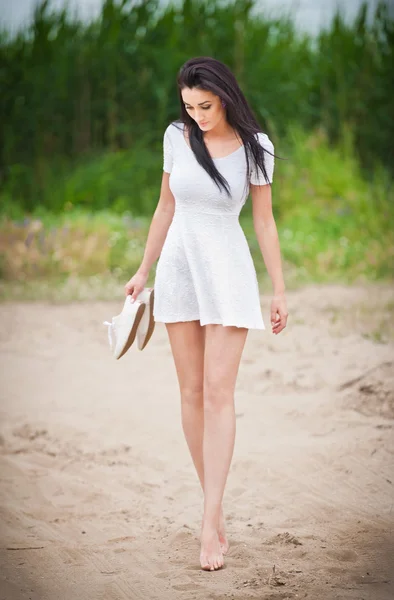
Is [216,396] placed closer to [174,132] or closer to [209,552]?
[209,552]

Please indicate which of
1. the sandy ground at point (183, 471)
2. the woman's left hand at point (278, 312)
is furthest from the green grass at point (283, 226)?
the woman's left hand at point (278, 312)

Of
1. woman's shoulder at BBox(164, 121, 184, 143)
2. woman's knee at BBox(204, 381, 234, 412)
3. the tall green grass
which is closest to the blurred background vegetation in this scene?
the tall green grass

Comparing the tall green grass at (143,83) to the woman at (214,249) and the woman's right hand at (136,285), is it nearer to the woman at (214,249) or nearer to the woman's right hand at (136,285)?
the woman's right hand at (136,285)

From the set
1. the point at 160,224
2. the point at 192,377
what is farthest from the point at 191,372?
the point at 160,224

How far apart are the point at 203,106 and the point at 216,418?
3.69 ft

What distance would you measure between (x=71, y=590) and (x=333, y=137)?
30.7ft

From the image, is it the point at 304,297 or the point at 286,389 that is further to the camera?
the point at 304,297

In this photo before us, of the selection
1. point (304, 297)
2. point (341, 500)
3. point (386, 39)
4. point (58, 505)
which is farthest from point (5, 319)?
point (386, 39)

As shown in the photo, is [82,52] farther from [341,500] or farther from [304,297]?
[341,500]

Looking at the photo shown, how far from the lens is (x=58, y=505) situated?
4168mm

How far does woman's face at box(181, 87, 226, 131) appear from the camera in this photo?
10.5 feet

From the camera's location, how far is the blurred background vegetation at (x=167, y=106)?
10.8 m

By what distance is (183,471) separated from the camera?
4.58 meters

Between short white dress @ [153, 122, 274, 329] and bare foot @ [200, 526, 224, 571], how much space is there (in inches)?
30.5
